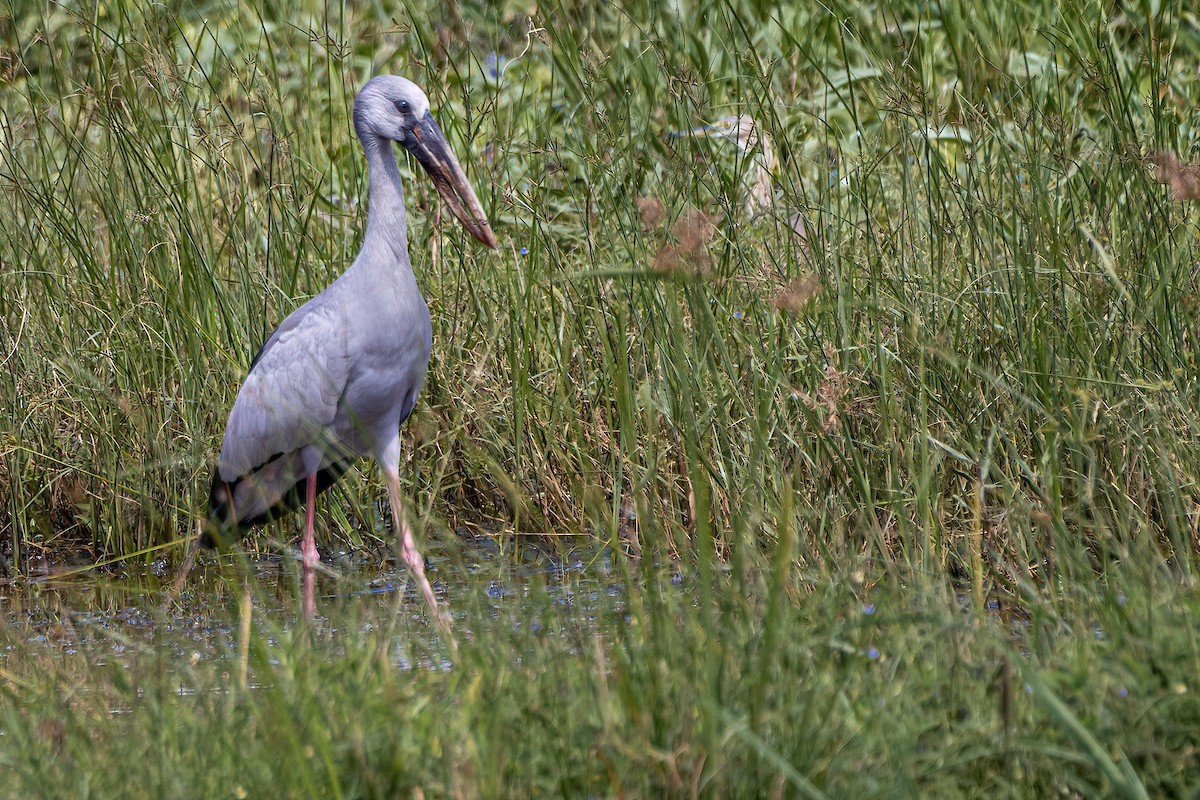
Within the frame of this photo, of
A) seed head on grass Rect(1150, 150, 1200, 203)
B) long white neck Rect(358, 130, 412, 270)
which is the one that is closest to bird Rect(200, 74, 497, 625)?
long white neck Rect(358, 130, 412, 270)

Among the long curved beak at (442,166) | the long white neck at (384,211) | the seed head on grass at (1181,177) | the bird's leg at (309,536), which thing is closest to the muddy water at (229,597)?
the bird's leg at (309,536)

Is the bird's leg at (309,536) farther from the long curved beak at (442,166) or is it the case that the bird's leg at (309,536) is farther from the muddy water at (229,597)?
the long curved beak at (442,166)

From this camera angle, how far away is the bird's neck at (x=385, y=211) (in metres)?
4.66

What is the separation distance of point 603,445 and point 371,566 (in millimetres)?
881

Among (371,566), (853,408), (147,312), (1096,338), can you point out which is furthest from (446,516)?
(1096,338)

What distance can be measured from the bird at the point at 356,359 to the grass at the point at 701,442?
17cm

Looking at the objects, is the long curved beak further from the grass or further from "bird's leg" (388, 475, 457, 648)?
"bird's leg" (388, 475, 457, 648)

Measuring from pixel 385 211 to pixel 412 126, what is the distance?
33cm

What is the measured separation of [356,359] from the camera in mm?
4637

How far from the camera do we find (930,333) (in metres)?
3.98

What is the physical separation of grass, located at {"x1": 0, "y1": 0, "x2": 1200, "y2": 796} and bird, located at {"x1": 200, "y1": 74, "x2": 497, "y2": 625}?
17cm

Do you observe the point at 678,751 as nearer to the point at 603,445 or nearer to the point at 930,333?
the point at 930,333

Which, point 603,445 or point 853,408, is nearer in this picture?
point 853,408

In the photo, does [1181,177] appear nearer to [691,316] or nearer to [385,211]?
[691,316]
